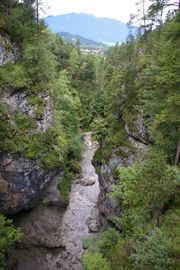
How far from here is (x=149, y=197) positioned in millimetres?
15586

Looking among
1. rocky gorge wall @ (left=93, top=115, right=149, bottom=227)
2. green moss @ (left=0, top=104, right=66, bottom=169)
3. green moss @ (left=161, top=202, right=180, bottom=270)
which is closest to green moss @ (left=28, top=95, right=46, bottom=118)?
green moss @ (left=0, top=104, right=66, bottom=169)

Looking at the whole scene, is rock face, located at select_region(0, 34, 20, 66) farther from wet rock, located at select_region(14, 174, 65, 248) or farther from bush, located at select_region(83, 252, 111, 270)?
bush, located at select_region(83, 252, 111, 270)

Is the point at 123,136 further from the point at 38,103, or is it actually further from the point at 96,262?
the point at 96,262

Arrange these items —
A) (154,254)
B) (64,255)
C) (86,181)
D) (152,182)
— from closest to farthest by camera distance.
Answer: (154,254) → (152,182) → (64,255) → (86,181)

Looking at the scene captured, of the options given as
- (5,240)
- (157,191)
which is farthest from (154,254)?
(5,240)

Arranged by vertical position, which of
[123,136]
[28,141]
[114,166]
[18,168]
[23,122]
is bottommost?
[18,168]

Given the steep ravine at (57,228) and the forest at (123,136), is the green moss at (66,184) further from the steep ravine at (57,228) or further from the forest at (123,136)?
the steep ravine at (57,228)

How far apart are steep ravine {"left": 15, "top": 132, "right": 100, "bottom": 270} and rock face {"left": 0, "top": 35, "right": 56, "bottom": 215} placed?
2.39 metres

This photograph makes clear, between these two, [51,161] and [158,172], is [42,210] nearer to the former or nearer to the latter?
[51,161]

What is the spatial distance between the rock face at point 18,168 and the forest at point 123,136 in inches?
11.1

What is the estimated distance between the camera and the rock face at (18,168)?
28.5m

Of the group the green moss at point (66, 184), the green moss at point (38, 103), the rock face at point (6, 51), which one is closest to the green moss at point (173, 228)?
the green moss at point (38, 103)

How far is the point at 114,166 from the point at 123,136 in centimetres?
340

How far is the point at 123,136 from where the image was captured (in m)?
30.8
